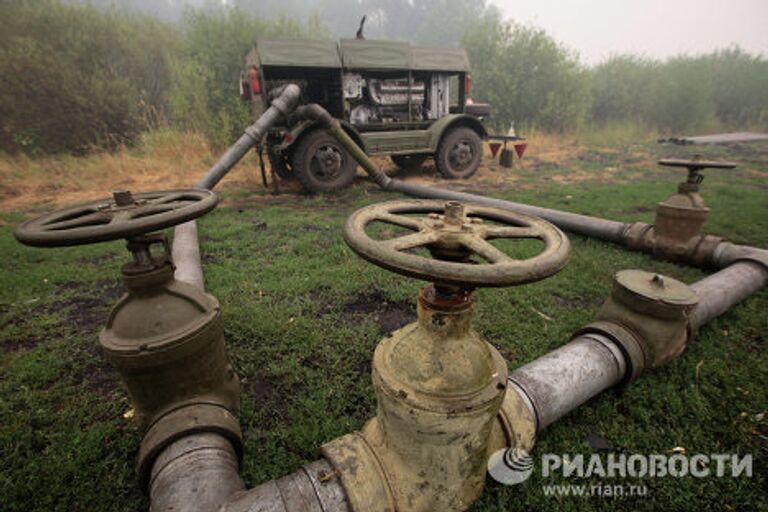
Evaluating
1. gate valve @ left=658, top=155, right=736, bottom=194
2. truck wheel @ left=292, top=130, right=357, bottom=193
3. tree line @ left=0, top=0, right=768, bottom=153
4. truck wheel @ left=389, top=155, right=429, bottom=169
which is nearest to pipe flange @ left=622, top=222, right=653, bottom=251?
gate valve @ left=658, top=155, right=736, bottom=194

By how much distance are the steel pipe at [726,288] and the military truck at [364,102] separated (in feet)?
16.4

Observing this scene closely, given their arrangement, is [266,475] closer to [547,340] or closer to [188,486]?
[188,486]

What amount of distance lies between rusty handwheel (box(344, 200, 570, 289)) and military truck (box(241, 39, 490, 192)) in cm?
479

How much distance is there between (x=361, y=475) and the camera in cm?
121

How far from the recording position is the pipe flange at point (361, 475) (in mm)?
1171

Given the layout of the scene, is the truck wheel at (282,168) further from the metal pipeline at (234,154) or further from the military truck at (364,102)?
the metal pipeline at (234,154)

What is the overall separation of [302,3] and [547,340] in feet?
194

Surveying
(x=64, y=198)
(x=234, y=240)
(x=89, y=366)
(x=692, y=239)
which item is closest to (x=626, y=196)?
(x=692, y=239)

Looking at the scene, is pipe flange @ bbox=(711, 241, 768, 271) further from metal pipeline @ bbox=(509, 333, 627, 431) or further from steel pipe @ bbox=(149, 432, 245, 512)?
steel pipe @ bbox=(149, 432, 245, 512)

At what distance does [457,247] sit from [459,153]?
666 centimetres

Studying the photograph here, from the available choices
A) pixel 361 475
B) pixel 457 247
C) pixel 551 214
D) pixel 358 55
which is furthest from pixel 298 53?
pixel 361 475

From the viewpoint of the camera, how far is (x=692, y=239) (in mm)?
3156

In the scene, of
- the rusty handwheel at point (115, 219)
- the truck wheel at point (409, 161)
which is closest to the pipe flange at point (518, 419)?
the rusty handwheel at point (115, 219)

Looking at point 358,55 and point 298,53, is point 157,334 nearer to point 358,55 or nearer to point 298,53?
point 298,53
